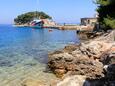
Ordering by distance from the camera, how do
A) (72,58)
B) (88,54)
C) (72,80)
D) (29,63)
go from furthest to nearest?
1. (29,63)
2. (88,54)
3. (72,58)
4. (72,80)

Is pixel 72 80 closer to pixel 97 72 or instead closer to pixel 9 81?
pixel 97 72

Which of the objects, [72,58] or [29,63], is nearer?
[72,58]

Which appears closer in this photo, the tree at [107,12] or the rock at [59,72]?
the rock at [59,72]

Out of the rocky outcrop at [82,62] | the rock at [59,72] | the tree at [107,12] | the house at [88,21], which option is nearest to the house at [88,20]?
the house at [88,21]

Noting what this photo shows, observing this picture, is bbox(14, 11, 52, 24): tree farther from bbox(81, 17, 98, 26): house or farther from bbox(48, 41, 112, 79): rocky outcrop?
bbox(48, 41, 112, 79): rocky outcrop

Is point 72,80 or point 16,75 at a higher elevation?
point 72,80

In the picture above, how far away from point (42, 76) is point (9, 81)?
2790 mm

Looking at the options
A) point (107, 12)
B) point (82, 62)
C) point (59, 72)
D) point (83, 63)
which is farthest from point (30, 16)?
point (83, 63)

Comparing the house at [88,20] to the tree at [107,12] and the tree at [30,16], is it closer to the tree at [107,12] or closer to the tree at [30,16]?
the tree at [30,16]

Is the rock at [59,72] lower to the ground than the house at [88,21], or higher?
higher

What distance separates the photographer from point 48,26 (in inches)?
5822

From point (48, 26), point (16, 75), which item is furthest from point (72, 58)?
point (48, 26)

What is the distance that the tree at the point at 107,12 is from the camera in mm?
52069

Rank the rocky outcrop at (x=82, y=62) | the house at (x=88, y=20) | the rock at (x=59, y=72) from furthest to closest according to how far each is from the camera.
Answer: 1. the house at (x=88, y=20)
2. the rock at (x=59, y=72)
3. the rocky outcrop at (x=82, y=62)
